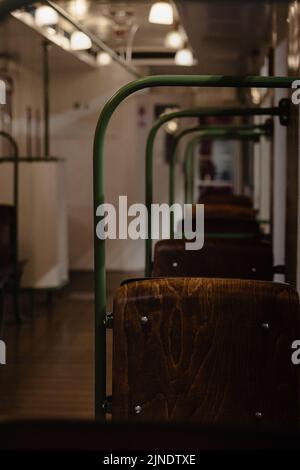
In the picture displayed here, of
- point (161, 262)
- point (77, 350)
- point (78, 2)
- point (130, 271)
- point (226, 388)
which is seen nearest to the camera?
point (226, 388)

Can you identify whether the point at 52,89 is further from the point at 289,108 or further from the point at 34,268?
the point at 289,108

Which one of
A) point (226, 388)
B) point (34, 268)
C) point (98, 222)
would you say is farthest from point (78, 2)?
point (226, 388)

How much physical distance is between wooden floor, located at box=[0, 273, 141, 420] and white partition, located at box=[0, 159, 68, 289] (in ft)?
1.19

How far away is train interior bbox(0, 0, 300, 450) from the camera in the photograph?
1.62m

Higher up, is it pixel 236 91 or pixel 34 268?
pixel 236 91

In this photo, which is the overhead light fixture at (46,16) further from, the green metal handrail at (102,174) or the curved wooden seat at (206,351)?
the curved wooden seat at (206,351)

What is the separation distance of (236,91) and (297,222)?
811 centimetres

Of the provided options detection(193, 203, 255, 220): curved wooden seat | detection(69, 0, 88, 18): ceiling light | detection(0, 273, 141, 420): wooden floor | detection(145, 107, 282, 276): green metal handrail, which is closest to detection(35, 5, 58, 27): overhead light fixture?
detection(69, 0, 88, 18): ceiling light

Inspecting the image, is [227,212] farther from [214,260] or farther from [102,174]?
[102,174]

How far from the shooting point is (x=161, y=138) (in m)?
9.95

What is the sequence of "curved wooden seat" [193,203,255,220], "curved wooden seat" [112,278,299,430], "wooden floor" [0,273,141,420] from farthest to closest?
1. "curved wooden seat" [193,203,255,220]
2. "wooden floor" [0,273,141,420]
3. "curved wooden seat" [112,278,299,430]

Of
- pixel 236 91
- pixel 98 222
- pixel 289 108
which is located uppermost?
pixel 236 91

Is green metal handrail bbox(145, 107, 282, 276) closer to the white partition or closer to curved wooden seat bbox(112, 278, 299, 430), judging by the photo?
curved wooden seat bbox(112, 278, 299, 430)

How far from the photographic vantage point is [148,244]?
2693 millimetres
